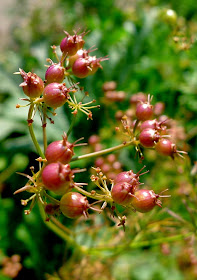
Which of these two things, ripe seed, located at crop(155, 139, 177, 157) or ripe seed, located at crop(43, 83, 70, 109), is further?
ripe seed, located at crop(155, 139, 177, 157)

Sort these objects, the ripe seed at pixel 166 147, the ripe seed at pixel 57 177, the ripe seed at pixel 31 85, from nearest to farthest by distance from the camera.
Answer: the ripe seed at pixel 57 177, the ripe seed at pixel 31 85, the ripe seed at pixel 166 147

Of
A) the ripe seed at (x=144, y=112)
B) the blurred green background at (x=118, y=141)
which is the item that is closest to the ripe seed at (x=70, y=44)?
the ripe seed at (x=144, y=112)

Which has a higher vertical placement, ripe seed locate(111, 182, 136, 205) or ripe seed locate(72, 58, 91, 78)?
ripe seed locate(72, 58, 91, 78)

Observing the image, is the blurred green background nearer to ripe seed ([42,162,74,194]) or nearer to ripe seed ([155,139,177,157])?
ripe seed ([155,139,177,157])

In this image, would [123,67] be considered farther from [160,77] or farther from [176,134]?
[176,134]

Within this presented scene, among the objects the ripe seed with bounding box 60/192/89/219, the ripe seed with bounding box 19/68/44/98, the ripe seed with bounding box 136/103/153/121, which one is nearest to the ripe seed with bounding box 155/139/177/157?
the ripe seed with bounding box 136/103/153/121

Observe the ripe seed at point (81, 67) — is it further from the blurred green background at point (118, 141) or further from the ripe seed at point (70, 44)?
the blurred green background at point (118, 141)
